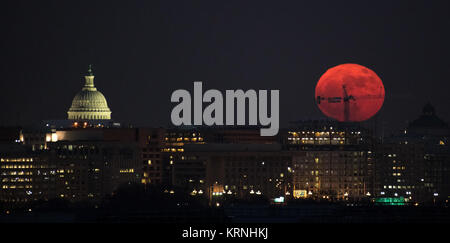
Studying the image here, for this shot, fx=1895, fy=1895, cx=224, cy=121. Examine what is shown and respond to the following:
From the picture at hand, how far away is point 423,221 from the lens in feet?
480

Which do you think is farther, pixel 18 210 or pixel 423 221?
pixel 18 210

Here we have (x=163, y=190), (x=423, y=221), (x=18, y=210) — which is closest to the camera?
(x=423, y=221)

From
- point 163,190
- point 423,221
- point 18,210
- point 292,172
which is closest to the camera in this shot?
point 423,221

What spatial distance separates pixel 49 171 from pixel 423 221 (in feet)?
158
